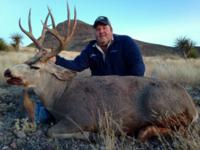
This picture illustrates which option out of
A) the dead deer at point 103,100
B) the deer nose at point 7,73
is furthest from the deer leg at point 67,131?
the deer nose at point 7,73

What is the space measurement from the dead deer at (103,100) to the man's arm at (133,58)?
1145 mm

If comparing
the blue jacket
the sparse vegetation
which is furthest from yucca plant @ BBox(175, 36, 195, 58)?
the blue jacket

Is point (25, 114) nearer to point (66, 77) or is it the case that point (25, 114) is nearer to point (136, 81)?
point (66, 77)

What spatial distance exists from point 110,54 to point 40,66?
1703 mm

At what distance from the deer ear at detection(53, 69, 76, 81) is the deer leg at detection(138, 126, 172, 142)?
1388 mm

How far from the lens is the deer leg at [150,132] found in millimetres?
4445

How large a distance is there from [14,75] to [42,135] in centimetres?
90

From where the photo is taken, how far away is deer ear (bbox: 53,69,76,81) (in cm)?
527

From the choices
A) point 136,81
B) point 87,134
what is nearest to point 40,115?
point 87,134

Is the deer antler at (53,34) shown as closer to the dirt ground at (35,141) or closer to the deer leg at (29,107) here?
the deer leg at (29,107)

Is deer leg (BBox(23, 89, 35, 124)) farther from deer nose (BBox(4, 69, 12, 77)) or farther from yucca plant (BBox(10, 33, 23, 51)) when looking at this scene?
yucca plant (BBox(10, 33, 23, 51))

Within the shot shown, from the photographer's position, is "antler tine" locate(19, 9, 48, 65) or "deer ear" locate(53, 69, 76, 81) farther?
"deer ear" locate(53, 69, 76, 81)

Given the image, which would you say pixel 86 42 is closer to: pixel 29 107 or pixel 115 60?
A: pixel 115 60

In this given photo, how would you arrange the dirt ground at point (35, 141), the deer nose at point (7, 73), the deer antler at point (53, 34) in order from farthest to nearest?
the deer antler at point (53, 34), the deer nose at point (7, 73), the dirt ground at point (35, 141)
